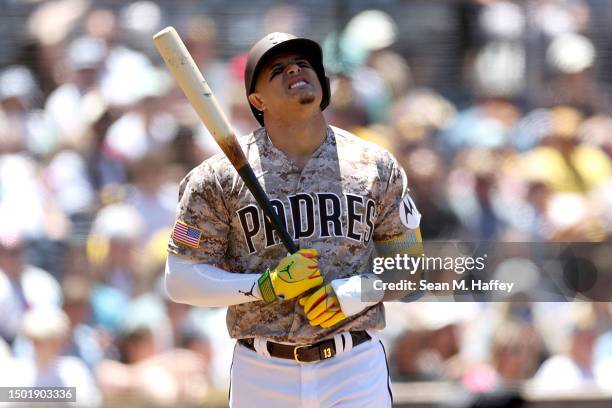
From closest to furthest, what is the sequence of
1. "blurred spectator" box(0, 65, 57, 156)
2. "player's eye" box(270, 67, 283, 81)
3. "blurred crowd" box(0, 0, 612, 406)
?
1. "player's eye" box(270, 67, 283, 81)
2. "blurred crowd" box(0, 0, 612, 406)
3. "blurred spectator" box(0, 65, 57, 156)

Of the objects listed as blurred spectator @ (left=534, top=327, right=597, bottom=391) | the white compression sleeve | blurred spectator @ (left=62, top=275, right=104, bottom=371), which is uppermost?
the white compression sleeve

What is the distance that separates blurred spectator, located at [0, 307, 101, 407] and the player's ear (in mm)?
2482

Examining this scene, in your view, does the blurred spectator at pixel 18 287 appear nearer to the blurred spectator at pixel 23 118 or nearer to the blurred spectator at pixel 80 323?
the blurred spectator at pixel 80 323

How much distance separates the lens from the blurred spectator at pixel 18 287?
5.81 meters

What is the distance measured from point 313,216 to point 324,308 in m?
0.31

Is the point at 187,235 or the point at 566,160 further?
the point at 566,160

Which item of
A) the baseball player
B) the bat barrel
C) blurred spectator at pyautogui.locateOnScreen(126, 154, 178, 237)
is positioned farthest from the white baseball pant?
blurred spectator at pyautogui.locateOnScreen(126, 154, 178, 237)

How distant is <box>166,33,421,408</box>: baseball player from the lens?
3.57 m

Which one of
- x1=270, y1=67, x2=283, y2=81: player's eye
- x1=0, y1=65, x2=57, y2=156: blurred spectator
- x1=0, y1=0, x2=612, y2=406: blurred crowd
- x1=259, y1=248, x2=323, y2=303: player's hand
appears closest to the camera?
x1=259, y1=248, x2=323, y2=303: player's hand

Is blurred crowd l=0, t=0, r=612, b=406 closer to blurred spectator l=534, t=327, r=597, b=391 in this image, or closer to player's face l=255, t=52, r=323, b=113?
blurred spectator l=534, t=327, r=597, b=391

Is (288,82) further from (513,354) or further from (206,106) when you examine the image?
(513,354)

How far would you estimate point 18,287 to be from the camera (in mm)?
5863

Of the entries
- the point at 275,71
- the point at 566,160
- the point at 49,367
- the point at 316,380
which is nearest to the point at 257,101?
the point at 275,71

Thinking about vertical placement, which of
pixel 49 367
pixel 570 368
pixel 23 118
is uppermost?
pixel 23 118
